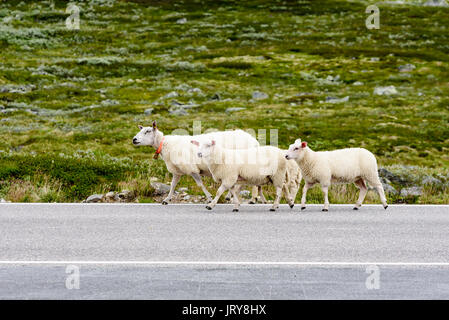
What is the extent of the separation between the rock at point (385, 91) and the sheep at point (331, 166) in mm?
39554

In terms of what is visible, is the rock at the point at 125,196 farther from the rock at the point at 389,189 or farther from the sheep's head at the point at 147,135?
the rock at the point at 389,189

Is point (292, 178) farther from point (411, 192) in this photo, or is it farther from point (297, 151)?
point (411, 192)

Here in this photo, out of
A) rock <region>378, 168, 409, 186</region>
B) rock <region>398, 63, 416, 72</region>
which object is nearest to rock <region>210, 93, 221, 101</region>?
rock <region>398, 63, 416, 72</region>

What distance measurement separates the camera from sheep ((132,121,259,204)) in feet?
45.3

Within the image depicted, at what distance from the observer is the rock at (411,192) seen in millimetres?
15656

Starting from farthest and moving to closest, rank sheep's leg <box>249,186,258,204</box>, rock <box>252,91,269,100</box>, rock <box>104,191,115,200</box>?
rock <box>252,91,269,100</box> → rock <box>104,191,115,200</box> → sheep's leg <box>249,186,258,204</box>

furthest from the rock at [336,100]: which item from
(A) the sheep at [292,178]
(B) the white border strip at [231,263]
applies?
(B) the white border strip at [231,263]

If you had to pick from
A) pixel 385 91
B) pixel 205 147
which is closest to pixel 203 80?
pixel 385 91

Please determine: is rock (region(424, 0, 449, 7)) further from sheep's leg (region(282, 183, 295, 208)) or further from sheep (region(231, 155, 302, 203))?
sheep's leg (region(282, 183, 295, 208))

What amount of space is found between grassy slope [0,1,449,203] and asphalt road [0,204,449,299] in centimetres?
331
